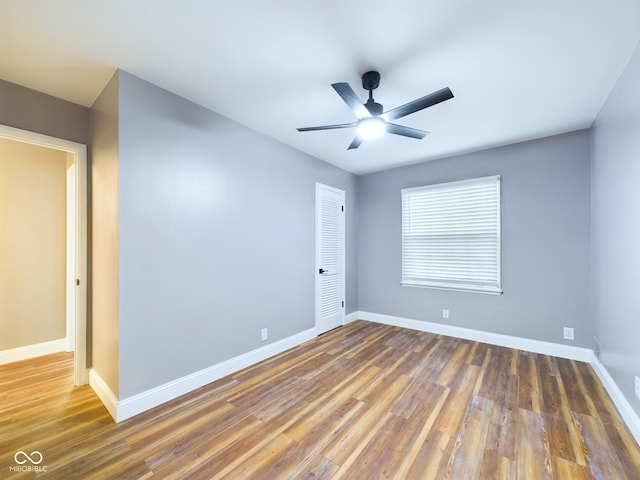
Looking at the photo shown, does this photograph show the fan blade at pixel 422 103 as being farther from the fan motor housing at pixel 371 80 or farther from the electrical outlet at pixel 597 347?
the electrical outlet at pixel 597 347

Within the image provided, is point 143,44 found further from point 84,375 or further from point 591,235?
point 591,235

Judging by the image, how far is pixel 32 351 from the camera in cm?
305

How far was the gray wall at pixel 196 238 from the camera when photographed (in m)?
2.05

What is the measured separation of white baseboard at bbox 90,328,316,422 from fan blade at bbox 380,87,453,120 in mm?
2663

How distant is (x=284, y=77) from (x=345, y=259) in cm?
295

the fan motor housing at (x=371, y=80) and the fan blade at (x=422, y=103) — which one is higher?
the fan motor housing at (x=371, y=80)

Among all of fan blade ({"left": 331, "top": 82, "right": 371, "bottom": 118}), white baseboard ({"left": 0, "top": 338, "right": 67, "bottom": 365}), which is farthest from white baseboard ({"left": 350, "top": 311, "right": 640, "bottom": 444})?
white baseboard ({"left": 0, "top": 338, "right": 67, "bottom": 365})

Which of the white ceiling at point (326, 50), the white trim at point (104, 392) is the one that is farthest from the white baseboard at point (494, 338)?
the white trim at point (104, 392)

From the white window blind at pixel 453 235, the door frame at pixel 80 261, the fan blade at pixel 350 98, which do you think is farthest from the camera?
the white window blind at pixel 453 235

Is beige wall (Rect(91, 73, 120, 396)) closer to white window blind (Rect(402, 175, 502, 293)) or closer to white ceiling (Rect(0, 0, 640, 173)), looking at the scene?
white ceiling (Rect(0, 0, 640, 173))

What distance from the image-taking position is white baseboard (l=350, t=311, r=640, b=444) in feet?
6.31

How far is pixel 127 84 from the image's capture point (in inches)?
80.1

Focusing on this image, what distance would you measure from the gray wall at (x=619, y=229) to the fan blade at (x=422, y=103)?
129 centimetres

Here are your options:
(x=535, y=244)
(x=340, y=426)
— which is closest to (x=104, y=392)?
(x=340, y=426)
